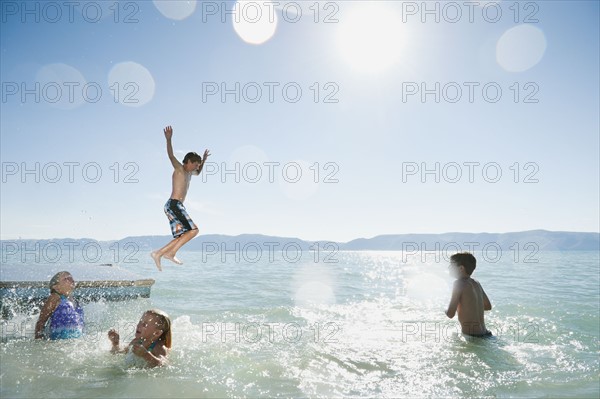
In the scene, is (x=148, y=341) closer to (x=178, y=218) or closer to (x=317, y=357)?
(x=178, y=218)

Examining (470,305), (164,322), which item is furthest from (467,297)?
(164,322)

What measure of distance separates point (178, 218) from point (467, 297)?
5999 mm

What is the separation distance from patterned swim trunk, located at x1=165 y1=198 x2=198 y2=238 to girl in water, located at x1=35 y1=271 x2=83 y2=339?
2230 mm

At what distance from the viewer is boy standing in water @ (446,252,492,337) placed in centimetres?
757

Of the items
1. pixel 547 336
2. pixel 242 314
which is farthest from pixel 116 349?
pixel 547 336

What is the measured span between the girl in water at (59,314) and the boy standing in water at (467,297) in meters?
7.43

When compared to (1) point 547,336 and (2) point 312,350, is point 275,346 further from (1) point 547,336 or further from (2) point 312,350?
(1) point 547,336

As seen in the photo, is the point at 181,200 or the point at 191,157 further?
the point at 181,200

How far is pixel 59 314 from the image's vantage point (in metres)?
7.27

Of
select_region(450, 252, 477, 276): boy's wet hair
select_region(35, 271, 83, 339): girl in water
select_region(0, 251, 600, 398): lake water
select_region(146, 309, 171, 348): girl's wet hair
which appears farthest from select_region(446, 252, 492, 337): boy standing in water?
select_region(35, 271, 83, 339): girl in water

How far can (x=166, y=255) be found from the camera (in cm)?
784

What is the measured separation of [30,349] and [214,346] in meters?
3.17

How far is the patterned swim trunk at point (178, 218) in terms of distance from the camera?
748 centimetres

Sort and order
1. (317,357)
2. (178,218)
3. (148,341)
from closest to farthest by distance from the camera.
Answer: (148,341)
(317,357)
(178,218)
